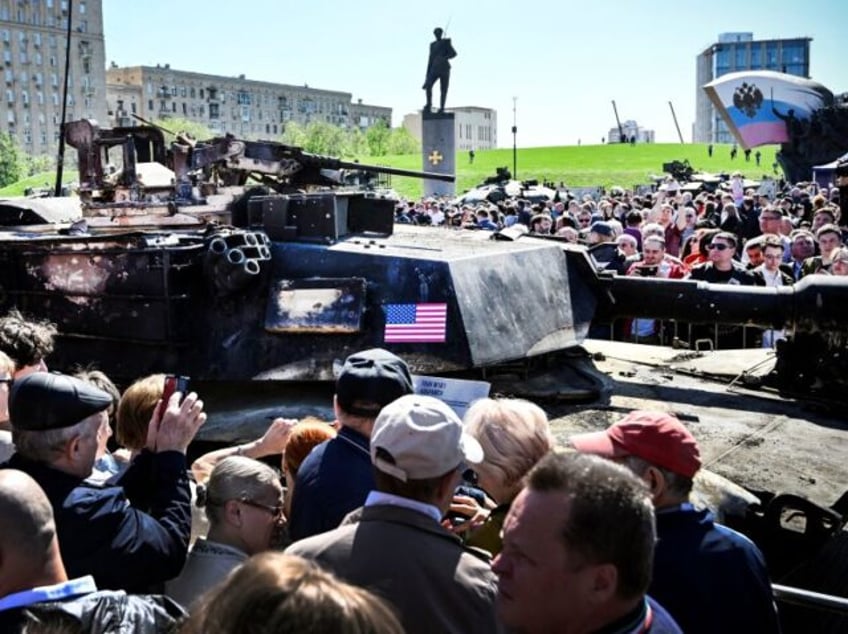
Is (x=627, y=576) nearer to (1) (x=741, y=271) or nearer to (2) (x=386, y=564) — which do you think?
(2) (x=386, y=564)

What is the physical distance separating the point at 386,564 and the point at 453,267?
12.4 feet

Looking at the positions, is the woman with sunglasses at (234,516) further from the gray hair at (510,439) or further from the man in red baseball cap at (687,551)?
the man in red baseball cap at (687,551)

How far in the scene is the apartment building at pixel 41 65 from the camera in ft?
332

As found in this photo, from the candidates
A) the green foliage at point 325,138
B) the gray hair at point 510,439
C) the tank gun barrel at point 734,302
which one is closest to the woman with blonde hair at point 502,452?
the gray hair at point 510,439

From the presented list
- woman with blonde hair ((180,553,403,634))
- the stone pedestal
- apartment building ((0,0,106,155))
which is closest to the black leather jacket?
woman with blonde hair ((180,553,403,634))

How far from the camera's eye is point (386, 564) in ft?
8.41

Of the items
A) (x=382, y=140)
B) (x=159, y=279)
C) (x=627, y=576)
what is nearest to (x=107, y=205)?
(x=159, y=279)

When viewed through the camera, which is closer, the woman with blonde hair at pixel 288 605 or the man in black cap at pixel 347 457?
the woman with blonde hair at pixel 288 605

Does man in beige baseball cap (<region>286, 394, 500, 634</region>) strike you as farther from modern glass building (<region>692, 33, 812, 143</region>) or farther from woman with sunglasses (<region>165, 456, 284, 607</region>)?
modern glass building (<region>692, 33, 812, 143</region>)

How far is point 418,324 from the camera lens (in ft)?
20.1

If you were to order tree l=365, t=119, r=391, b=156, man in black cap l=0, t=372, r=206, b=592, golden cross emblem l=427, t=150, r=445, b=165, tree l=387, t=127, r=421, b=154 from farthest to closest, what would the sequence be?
tree l=387, t=127, r=421, b=154
tree l=365, t=119, r=391, b=156
golden cross emblem l=427, t=150, r=445, b=165
man in black cap l=0, t=372, r=206, b=592

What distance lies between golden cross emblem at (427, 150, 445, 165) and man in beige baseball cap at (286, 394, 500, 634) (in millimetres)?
25378

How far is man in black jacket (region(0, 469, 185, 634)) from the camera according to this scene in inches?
94.7

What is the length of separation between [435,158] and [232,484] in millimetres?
25015
